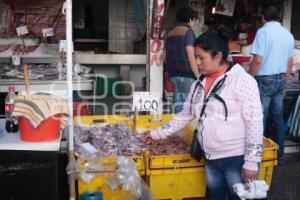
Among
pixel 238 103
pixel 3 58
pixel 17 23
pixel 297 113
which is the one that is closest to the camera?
pixel 238 103

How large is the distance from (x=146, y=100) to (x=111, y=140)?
88 centimetres

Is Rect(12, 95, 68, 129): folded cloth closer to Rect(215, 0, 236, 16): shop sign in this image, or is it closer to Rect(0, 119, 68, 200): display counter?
Rect(0, 119, 68, 200): display counter

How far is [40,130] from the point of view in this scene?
284 cm

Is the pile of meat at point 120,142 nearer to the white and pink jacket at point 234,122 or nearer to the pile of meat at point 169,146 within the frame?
the pile of meat at point 169,146

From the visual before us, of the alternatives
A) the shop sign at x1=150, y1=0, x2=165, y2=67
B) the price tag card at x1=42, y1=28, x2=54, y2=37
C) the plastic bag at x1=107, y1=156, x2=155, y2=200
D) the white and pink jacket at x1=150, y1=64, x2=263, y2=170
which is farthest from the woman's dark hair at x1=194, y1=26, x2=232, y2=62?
the price tag card at x1=42, y1=28, x2=54, y2=37

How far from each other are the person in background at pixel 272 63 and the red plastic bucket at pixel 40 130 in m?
2.90

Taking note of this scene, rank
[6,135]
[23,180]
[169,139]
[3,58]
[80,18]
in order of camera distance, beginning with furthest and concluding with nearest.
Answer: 1. [80,18]
2. [3,58]
3. [169,139]
4. [6,135]
5. [23,180]

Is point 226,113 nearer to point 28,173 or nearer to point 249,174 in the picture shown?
point 249,174

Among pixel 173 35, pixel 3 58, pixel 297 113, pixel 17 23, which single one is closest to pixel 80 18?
pixel 17 23

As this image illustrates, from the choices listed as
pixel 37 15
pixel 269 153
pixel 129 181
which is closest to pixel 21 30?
pixel 37 15

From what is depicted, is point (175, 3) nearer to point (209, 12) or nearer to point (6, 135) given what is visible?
point (209, 12)

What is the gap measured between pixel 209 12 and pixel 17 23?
3386 millimetres

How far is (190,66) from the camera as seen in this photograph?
514 centimetres

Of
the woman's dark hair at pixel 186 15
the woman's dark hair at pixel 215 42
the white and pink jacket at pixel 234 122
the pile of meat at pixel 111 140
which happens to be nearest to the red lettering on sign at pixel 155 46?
the woman's dark hair at pixel 186 15
